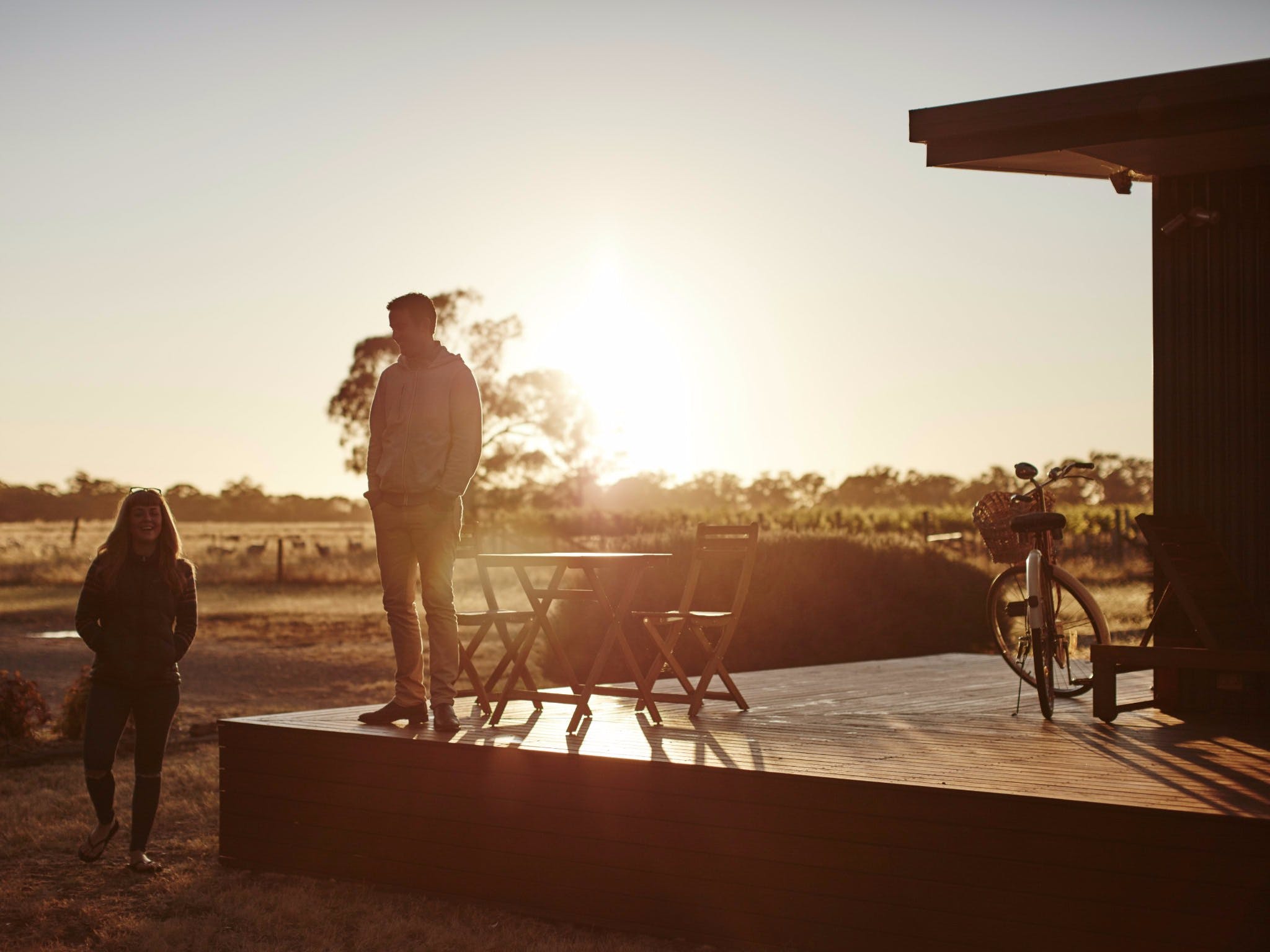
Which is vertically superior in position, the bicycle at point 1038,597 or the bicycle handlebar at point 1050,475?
the bicycle handlebar at point 1050,475

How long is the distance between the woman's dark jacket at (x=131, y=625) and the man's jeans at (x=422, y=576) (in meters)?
0.90

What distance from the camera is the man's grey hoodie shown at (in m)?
5.57

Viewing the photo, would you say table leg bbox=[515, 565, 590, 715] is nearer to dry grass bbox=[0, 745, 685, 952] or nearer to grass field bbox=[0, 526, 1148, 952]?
grass field bbox=[0, 526, 1148, 952]

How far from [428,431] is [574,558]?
91 cm

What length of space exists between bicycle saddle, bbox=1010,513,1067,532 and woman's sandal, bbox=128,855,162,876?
4394 mm

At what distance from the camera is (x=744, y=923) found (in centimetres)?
466

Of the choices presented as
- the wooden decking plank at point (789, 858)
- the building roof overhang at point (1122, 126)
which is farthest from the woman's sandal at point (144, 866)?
the building roof overhang at point (1122, 126)

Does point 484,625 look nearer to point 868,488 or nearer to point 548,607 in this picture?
point 548,607

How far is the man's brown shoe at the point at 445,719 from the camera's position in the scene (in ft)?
19.0

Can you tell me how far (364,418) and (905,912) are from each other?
121ft

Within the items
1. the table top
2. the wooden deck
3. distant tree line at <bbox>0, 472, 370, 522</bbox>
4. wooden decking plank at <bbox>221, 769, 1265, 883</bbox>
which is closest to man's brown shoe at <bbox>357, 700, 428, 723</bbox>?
the wooden deck

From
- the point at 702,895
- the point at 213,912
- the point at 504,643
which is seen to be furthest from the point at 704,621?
the point at 213,912

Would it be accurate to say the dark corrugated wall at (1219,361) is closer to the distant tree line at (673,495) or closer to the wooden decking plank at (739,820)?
the wooden decking plank at (739,820)

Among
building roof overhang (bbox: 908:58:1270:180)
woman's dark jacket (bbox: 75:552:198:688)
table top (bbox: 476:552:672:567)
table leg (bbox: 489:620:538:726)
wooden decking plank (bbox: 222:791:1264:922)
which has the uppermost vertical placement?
building roof overhang (bbox: 908:58:1270:180)
